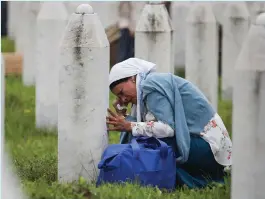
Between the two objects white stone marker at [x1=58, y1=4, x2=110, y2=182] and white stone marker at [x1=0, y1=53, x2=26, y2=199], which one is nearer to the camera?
white stone marker at [x1=0, y1=53, x2=26, y2=199]

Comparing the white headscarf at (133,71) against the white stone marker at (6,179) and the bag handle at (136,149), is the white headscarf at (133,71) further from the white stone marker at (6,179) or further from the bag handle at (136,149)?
the white stone marker at (6,179)

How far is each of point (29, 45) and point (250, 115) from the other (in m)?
8.20

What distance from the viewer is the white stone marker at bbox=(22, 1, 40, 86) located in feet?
47.0

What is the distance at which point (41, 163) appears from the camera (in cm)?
852

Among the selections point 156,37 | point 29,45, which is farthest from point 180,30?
point 156,37

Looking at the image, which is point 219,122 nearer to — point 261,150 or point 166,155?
point 166,155

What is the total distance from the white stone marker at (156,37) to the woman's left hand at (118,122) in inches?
95.5

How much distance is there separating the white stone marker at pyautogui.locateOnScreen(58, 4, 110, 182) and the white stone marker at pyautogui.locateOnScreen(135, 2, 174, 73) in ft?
8.20

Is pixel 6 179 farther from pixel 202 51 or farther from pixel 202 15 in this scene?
pixel 202 15

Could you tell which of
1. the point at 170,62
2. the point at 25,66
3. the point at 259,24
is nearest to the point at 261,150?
the point at 259,24

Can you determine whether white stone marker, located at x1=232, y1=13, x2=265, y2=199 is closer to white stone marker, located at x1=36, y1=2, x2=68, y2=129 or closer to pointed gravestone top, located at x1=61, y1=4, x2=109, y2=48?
pointed gravestone top, located at x1=61, y1=4, x2=109, y2=48

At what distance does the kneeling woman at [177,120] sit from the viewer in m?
7.81

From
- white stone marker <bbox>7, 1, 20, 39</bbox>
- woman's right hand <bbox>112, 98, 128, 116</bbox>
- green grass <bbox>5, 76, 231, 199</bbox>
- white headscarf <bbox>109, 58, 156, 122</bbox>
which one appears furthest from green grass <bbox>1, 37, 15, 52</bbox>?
white headscarf <bbox>109, 58, 156, 122</bbox>

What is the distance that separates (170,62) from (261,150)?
3976mm
